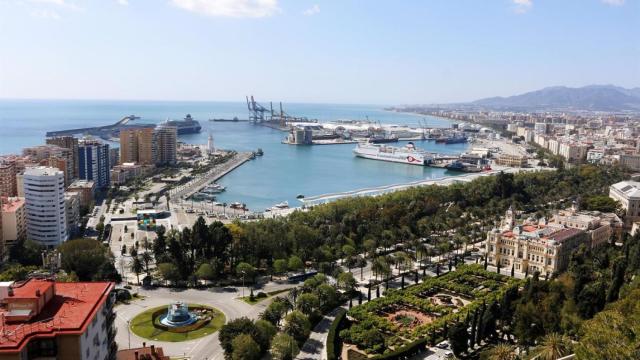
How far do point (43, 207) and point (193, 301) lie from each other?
7086 millimetres

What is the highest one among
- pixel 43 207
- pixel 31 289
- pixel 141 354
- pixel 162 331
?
pixel 31 289

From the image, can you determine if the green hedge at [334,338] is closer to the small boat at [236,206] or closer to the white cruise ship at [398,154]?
the small boat at [236,206]

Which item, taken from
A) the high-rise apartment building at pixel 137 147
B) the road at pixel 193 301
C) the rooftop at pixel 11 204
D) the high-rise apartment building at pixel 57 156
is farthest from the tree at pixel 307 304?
the high-rise apartment building at pixel 137 147

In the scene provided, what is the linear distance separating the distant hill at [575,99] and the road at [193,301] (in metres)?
126

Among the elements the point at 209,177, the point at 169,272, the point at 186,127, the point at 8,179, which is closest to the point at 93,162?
the point at 8,179

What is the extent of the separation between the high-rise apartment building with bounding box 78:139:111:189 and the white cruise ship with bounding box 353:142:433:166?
19.4 m

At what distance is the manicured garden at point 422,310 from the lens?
355 inches

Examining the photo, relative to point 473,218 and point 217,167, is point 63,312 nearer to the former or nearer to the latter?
point 473,218

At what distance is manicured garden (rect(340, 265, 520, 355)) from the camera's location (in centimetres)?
901

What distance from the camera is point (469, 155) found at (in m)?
36.0

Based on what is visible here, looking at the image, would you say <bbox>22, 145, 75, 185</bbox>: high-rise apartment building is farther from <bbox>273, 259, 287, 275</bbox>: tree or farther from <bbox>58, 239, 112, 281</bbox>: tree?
<bbox>273, 259, 287, 275</bbox>: tree

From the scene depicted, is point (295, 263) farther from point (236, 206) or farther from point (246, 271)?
point (236, 206)

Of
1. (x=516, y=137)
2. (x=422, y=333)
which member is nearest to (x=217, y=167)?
(x=422, y=333)

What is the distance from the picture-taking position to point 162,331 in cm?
938
